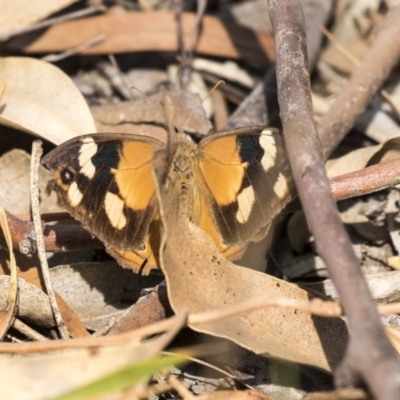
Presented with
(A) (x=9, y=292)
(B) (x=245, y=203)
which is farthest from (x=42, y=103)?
(B) (x=245, y=203)

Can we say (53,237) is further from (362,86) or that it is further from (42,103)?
(362,86)

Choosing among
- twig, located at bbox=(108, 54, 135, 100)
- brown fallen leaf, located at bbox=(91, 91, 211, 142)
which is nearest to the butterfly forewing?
brown fallen leaf, located at bbox=(91, 91, 211, 142)

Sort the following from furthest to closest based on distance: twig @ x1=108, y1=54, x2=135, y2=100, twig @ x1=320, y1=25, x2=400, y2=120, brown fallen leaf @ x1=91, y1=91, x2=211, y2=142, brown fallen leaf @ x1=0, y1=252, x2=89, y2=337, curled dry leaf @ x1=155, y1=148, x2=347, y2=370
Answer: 1. twig @ x1=108, y1=54, x2=135, y2=100
2. twig @ x1=320, y1=25, x2=400, y2=120
3. brown fallen leaf @ x1=91, y1=91, x2=211, y2=142
4. brown fallen leaf @ x1=0, y1=252, x2=89, y2=337
5. curled dry leaf @ x1=155, y1=148, x2=347, y2=370

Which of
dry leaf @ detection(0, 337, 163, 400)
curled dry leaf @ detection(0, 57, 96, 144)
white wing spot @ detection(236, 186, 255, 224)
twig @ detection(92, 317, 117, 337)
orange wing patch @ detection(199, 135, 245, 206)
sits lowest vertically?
dry leaf @ detection(0, 337, 163, 400)

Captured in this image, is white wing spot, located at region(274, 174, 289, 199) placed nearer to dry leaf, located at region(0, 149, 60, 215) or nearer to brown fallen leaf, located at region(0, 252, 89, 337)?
brown fallen leaf, located at region(0, 252, 89, 337)

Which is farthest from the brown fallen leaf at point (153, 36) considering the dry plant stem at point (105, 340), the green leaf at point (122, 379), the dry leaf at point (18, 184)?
the green leaf at point (122, 379)

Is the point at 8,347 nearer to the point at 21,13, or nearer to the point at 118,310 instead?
the point at 118,310

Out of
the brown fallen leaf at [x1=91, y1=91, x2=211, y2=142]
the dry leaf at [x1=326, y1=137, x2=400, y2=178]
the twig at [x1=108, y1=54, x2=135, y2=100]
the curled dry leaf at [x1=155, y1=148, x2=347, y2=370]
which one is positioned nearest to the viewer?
the curled dry leaf at [x1=155, y1=148, x2=347, y2=370]
